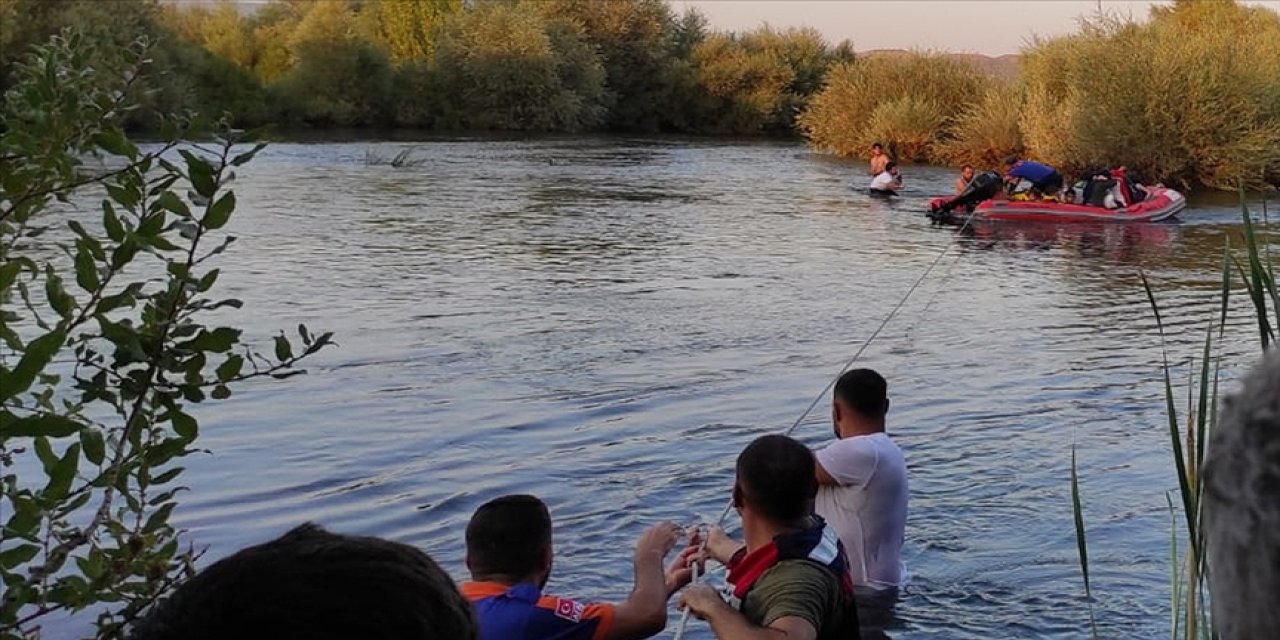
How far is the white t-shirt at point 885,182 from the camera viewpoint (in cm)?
2891

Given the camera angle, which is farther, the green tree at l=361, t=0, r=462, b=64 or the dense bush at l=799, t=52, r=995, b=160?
the green tree at l=361, t=0, r=462, b=64

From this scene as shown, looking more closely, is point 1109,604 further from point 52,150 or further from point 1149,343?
point 1149,343

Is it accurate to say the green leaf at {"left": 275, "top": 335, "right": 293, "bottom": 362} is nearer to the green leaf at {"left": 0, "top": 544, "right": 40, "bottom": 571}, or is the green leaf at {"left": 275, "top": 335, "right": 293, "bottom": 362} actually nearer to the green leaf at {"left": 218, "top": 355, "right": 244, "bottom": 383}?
the green leaf at {"left": 218, "top": 355, "right": 244, "bottom": 383}

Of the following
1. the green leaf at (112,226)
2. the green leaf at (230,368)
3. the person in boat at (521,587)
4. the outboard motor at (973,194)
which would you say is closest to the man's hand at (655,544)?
the person in boat at (521,587)

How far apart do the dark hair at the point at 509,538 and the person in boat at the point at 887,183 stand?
2519 centimetres

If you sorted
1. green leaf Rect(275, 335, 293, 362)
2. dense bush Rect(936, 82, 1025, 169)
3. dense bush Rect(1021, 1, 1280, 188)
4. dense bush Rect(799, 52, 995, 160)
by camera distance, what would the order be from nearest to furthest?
green leaf Rect(275, 335, 293, 362)
dense bush Rect(1021, 1, 1280, 188)
dense bush Rect(936, 82, 1025, 169)
dense bush Rect(799, 52, 995, 160)

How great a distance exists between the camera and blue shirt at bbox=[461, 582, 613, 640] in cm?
419

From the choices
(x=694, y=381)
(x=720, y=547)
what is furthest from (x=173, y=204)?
(x=694, y=381)

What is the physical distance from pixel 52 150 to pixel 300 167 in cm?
3094

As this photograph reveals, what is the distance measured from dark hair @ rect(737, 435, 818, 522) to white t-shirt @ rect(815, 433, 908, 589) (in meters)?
1.66

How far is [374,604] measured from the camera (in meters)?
1.39

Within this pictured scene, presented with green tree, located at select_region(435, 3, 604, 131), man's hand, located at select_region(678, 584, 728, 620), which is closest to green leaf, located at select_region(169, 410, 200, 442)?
man's hand, located at select_region(678, 584, 728, 620)

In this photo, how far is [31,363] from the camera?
2.63 metres

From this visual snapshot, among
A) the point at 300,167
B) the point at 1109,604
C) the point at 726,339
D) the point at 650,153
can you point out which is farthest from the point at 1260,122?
the point at 1109,604
